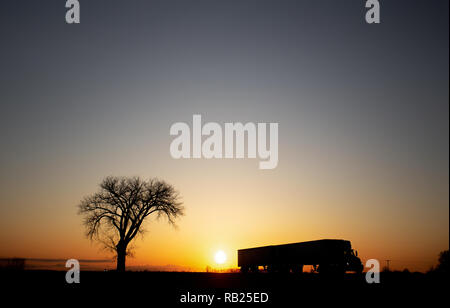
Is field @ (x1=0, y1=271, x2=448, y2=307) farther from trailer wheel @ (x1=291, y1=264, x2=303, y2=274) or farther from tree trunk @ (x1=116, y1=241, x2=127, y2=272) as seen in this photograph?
tree trunk @ (x1=116, y1=241, x2=127, y2=272)

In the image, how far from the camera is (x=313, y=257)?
3164 cm

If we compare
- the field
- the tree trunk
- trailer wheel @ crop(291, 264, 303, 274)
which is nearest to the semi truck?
trailer wheel @ crop(291, 264, 303, 274)

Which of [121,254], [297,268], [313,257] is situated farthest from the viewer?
[121,254]

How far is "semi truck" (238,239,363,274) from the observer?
30.2m

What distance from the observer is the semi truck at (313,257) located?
30161 millimetres
